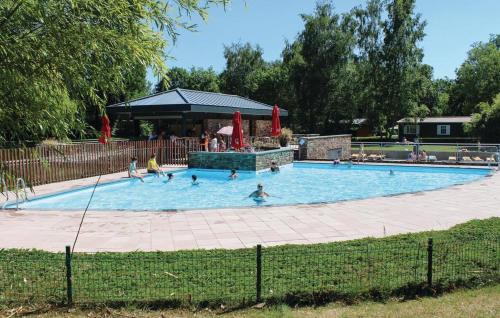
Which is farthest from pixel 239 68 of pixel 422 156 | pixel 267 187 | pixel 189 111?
pixel 267 187

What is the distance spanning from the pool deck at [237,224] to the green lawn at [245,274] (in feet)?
3.22

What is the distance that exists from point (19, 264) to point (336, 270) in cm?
463

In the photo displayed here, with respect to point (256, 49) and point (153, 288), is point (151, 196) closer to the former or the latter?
point (153, 288)

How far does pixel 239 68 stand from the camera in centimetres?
5759

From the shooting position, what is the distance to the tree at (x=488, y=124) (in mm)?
34375

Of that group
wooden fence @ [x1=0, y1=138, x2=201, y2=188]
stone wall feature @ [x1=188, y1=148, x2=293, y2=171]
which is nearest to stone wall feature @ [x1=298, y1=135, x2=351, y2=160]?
stone wall feature @ [x1=188, y1=148, x2=293, y2=171]

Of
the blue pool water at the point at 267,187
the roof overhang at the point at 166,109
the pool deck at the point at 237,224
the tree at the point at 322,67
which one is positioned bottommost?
the blue pool water at the point at 267,187

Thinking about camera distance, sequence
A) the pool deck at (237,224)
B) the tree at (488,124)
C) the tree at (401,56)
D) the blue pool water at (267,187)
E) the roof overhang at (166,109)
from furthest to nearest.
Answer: the tree at (401,56), the tree at (488,124), the roof overhang at (166,109), the blue pool water at (267,187), the pool deck at (237,224)

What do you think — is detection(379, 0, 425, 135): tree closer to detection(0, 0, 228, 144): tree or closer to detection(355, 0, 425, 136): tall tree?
detection(355, 0, 425, 136): tall tree

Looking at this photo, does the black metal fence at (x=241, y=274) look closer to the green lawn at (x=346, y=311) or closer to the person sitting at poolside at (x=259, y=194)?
the green lawn at (x=346, y=311)

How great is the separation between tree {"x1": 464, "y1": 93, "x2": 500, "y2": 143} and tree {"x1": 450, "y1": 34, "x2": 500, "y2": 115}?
1431cm

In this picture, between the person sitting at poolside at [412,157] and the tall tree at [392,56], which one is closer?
the person sitting at poolside at [412,157]

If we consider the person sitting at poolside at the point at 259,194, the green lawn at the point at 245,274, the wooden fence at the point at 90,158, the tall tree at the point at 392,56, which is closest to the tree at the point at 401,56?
the tall tree at the point at 392,56

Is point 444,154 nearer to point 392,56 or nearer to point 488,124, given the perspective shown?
point 488,124
